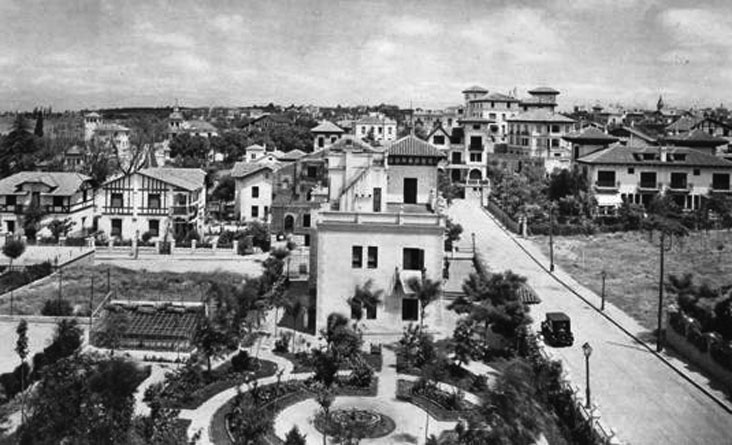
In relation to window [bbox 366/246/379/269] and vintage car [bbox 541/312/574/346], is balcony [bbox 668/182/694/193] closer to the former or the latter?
vintage car [bbox 541/312/574/346]

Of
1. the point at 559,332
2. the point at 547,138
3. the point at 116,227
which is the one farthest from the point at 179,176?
the point at 547,138

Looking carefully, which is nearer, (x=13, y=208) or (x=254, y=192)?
(x=13, y=208)

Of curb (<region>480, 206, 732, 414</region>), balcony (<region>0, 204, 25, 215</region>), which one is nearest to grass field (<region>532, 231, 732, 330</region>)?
curb (<region>480, 206, 732, 414</region>)

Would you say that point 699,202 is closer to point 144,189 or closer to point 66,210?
point 144,189

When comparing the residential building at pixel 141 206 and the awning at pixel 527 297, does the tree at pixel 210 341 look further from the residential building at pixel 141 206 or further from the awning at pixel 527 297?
the residential building at pixel 141 206

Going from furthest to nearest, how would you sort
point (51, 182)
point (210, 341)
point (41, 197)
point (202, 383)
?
point (51, 182) → point (41, 197) → point (210, 341) → point (202, 383)

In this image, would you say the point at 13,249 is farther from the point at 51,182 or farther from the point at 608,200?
the point at 608,200

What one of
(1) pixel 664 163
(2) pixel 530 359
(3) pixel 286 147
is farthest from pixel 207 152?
(2) pixel 530 359
